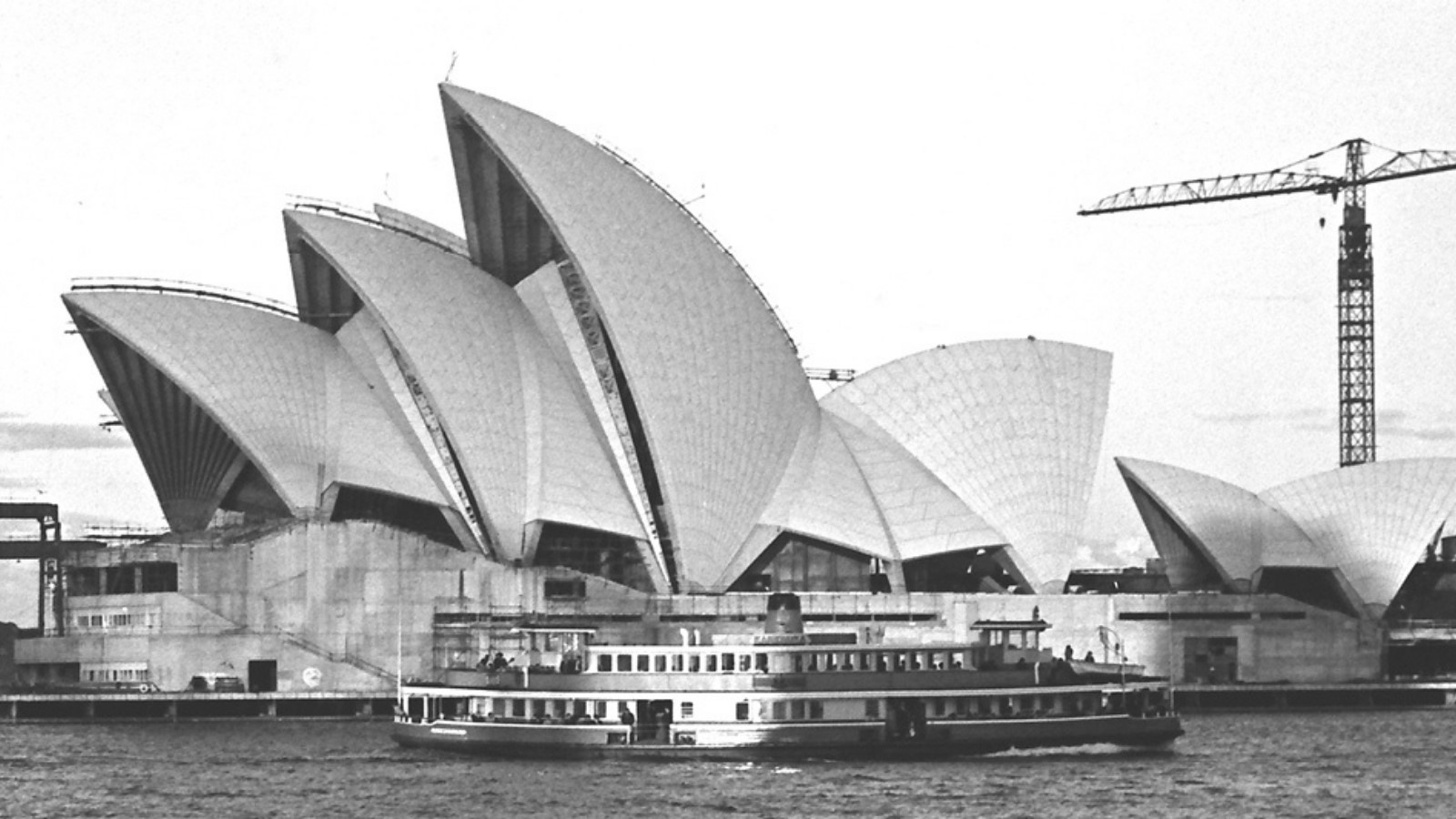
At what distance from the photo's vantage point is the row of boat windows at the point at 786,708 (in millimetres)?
82375

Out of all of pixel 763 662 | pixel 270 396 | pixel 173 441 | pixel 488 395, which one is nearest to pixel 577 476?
pixel 488 395

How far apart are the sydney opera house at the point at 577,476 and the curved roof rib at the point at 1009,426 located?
13 centimetres

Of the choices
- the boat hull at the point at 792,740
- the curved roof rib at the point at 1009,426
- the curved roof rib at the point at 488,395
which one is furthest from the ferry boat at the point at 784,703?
the curved roof rib at the point at 1009,426

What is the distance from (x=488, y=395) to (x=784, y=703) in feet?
113

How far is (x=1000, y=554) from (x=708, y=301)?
17.4 m

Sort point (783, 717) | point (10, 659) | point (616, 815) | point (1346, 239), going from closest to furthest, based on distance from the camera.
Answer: point (616, 815) < point (783, 717) < point (10, 659) < point (1346, 239)

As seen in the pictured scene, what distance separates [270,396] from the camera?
114m

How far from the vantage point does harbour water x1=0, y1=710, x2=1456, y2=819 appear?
7188 cm

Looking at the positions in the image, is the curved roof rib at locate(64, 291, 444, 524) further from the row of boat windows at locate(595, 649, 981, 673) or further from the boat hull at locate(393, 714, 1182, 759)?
the row of boat windows at locate(595, 649, 981, 673)

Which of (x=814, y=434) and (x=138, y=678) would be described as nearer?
(x=138, y=678)

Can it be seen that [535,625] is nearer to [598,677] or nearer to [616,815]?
[598,677]

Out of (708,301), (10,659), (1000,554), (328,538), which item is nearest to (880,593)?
(1000,554)

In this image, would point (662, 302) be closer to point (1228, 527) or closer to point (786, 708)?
point (1228, 527)

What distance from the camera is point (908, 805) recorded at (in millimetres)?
71688
